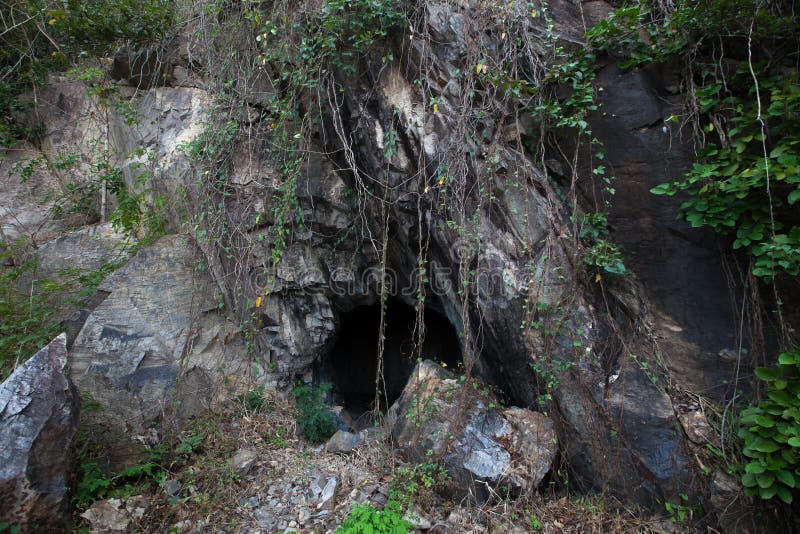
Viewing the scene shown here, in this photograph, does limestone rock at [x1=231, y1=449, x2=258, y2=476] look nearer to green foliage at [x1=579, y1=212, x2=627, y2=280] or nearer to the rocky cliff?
the rocky cliff

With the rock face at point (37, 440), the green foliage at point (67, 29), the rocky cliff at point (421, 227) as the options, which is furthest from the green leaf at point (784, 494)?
the green foliage at point (67, 29)

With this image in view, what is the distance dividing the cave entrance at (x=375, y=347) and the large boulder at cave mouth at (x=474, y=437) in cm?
210

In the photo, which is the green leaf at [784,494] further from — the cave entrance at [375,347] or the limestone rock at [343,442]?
the cave entrance at [375,347]

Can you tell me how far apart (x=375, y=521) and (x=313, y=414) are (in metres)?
1.41

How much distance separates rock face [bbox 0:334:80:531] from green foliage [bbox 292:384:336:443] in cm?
169

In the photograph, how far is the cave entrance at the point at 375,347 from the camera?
534 cm

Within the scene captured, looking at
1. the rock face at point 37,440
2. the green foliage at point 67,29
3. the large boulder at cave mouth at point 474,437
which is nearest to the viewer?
the rock face at point 37,440

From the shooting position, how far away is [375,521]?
2502 millimetres

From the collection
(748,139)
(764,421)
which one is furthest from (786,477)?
(748,139)

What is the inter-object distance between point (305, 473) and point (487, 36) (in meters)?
3.56

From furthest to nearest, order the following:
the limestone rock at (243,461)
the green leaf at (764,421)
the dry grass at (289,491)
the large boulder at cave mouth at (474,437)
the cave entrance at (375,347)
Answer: the cave entrance at (375,347) → the limestone rock at (243,461) → the large boulder at cave mouth at (474,437) → the dry grass at (289,491) → the green leaf at (764,421)

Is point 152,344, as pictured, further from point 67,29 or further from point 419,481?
point 67,29

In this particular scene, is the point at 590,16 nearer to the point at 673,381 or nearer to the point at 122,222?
the point at 673,381

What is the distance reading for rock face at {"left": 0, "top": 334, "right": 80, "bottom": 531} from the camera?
2.27 meters
